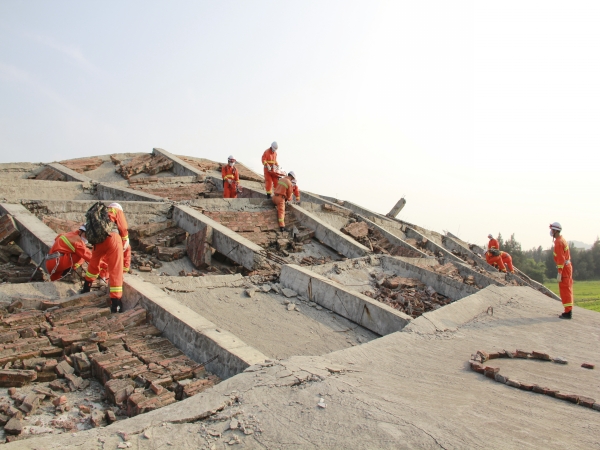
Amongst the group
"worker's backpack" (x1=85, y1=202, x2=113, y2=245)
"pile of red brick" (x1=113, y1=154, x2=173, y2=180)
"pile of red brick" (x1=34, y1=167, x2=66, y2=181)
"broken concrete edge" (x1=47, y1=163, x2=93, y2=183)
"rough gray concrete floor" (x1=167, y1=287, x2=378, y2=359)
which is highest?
"pile of red brick" (x1=113, y1=154, x2=173, y2=180)

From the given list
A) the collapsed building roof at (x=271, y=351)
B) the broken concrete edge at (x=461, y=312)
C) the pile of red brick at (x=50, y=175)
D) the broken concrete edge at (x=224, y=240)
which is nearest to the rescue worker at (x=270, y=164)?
the collapsed building roof at (x=271, y=351)

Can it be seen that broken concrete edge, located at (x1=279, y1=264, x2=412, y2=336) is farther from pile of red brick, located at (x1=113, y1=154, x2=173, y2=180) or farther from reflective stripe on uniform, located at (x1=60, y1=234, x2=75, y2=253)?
pile of red brick, located at (x1=113, y1=154, x2=173, y2=180)

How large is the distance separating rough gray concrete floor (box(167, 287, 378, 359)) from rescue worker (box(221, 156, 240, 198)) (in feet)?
18.6

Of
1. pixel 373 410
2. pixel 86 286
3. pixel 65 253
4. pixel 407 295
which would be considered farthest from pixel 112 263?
pixel 407 295

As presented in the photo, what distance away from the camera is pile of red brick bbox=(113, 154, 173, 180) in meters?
13.5

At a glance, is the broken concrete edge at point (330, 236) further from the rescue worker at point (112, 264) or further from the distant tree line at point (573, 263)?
the distant tree line at point (573, 263)

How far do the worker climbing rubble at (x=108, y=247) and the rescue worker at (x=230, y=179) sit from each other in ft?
21.0

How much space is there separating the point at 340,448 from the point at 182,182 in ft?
36.2

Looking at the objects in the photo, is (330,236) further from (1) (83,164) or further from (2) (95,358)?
(1) (83,164)

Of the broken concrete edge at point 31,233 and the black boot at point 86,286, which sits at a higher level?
the broken concrete edge at point 31,233

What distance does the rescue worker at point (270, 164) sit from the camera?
10.4 m

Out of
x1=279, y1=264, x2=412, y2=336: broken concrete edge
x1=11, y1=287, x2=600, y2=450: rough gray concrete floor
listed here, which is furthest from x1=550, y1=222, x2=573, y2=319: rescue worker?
x1=279, y1=264, x2=412, y2=336: broken concrete edge

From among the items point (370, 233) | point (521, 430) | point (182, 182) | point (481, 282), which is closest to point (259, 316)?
point (521, 430)

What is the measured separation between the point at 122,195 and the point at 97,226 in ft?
18.4
